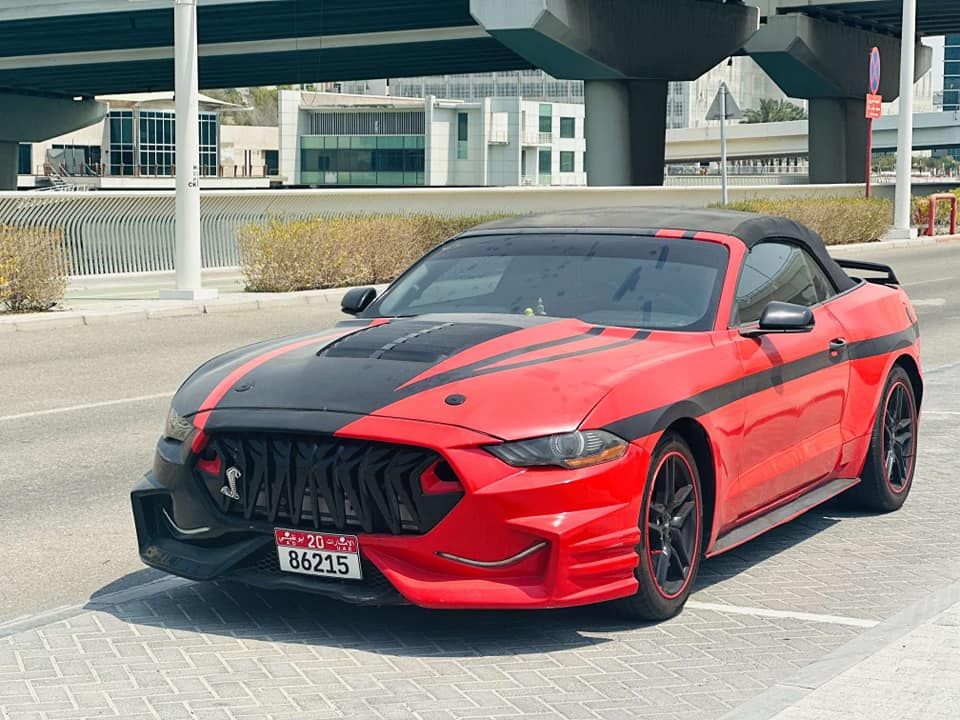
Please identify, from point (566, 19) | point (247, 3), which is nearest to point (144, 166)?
point (247, 3)

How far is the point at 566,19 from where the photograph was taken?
4275 cm

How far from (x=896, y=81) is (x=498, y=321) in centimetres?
5390

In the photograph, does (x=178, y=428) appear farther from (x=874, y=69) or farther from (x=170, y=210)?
(x=874, y=69)

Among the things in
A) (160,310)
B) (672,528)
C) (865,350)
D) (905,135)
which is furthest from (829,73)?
(672,528)

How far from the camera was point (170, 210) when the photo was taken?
25328 millimetres

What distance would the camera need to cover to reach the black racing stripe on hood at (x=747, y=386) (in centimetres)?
591

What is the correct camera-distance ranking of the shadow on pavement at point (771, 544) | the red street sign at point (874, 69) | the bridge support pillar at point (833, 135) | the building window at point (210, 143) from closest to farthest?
the shadow on pavement at point (771, 544)
the red street sign at point (874, 69)
the bridge support pillar at point (833, 135)
the building window at point (210, 143)

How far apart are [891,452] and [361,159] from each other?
137 m

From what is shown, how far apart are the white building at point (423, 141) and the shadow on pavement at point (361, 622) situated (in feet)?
424

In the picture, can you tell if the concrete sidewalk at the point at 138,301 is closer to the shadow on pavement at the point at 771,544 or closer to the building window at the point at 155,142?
the shadow on pavement at the point at 771,544

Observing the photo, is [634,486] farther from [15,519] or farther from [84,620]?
[15,519]

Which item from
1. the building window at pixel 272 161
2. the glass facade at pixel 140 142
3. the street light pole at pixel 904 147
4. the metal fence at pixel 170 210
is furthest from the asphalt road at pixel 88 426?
the building window at pixel 272 161

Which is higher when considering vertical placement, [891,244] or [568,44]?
[568,44]

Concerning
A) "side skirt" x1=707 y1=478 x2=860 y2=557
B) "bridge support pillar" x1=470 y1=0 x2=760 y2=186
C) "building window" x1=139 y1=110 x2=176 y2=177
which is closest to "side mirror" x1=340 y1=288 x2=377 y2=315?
"side skirt" x1=707 y1=478 x2=860 y2=557
